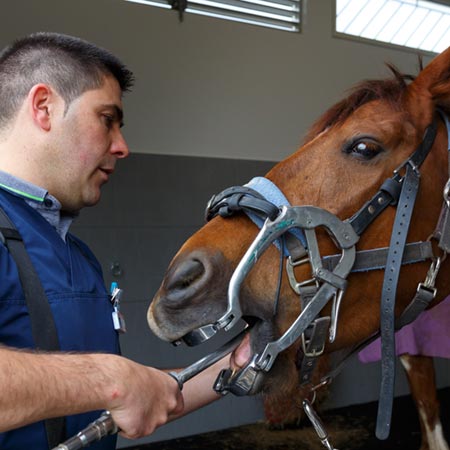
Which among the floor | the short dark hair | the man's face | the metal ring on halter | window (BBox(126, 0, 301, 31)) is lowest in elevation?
the floor

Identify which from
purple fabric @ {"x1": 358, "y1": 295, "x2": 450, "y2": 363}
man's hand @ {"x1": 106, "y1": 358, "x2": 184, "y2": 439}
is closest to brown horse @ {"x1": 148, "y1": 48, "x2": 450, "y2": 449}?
man's hand @ {"x1": 106, "y1": 358, "x2": 184, "y2": 439}

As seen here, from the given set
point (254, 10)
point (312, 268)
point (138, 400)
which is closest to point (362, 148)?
point (312, 268)

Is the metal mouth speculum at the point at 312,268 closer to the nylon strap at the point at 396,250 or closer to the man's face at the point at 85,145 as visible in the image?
the nylon strap at the point at 396,250

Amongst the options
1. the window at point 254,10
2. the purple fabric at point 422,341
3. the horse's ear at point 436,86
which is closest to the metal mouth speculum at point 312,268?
the horse's ear at point 436,86

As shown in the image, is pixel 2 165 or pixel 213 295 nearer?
pixel 213 295

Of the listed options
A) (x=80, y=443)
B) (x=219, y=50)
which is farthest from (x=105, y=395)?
(x=219, y=50)

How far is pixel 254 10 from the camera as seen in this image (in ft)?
12.8

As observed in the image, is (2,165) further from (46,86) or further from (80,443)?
(80,443)

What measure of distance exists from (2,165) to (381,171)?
764 millimetres

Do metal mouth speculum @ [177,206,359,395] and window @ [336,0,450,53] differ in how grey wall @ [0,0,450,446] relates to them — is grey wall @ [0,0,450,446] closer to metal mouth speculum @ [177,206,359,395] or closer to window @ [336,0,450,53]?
window @ [336,0,450,53]

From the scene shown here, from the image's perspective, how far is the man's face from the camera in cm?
121

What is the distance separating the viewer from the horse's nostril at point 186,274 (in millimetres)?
1061

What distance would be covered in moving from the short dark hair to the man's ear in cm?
2

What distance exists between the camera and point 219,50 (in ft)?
12.2
